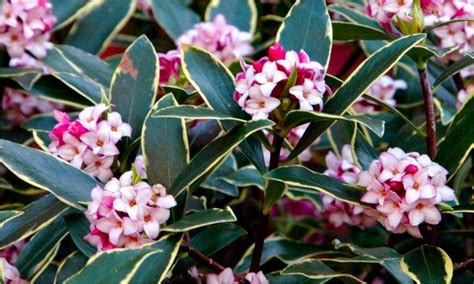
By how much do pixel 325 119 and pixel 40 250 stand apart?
38 cm

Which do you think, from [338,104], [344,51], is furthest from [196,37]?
[344,51]

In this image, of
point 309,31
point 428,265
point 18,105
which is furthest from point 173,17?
point 428,265

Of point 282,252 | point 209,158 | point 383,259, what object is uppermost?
point 209,158

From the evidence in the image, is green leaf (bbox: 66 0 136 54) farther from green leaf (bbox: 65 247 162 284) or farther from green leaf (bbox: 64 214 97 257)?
green leaf (bbox: 65 247 162 284)

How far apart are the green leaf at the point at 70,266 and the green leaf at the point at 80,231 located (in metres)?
0.03

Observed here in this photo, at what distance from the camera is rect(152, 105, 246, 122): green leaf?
0.80 meters

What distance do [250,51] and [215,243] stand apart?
427 mm

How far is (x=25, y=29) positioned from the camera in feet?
3.82

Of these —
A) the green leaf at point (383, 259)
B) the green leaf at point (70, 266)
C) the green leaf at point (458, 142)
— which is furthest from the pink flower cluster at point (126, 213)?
the green leaf at point (458, 142)

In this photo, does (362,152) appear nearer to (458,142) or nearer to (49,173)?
(458,142)

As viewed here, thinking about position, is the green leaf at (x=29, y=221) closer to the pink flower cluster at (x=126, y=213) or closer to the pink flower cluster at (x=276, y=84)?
the pink flower cluster at (x=126, y=213)

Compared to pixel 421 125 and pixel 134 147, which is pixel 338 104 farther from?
pixel 421 125

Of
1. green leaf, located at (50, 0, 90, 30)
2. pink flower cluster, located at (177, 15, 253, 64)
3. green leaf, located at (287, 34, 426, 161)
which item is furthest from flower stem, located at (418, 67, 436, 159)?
green leaf, located at (50, 0, 90, 30)

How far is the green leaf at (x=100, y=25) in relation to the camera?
136 centimetres
